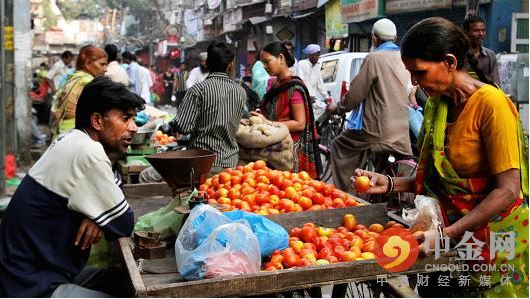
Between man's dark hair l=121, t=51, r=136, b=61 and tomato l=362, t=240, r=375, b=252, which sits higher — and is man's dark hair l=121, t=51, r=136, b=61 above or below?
above

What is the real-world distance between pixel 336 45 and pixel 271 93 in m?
14.7

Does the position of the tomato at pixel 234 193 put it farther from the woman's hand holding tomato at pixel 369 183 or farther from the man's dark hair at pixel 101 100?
the man's dark hair at pixel 101 100

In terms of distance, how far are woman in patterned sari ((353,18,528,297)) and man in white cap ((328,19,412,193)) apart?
3.30m

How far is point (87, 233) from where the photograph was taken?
275cm

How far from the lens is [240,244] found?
9.21 ft

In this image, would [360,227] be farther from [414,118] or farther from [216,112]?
[414,118]

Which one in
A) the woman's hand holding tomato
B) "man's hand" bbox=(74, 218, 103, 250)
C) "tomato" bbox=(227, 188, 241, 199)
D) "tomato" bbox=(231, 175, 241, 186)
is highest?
the woman's hand holding tomato

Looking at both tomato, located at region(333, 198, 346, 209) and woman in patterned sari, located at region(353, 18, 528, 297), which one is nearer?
woman in patterned sari, located at region(353, 18, 528, 297)

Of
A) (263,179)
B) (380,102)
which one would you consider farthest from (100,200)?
(380,102)

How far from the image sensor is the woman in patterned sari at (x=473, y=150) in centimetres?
254

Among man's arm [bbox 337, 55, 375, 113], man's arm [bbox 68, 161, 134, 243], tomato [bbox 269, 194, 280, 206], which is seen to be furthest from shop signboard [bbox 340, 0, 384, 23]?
man's arm [bbox 68, 161, 134, 243]

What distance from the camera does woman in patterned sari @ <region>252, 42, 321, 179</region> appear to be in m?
5.86

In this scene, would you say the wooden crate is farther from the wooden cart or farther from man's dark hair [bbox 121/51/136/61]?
man's dark hair [bbox 121/51/136/61]

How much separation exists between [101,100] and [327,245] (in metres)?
1.32
